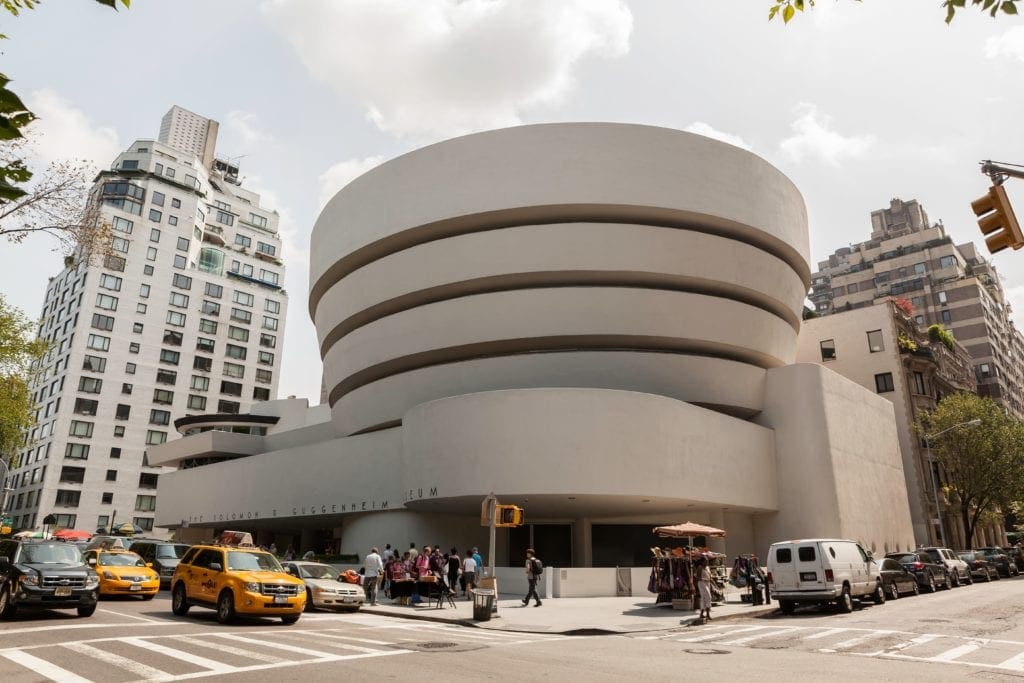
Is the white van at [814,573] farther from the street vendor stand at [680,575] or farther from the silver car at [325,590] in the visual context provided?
the silver car at [325,590]

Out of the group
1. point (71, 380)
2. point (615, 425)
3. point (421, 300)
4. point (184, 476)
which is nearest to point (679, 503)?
point (615, 425)

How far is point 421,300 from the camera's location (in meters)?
36.5

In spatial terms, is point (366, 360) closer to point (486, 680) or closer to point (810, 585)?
point (810, 585)

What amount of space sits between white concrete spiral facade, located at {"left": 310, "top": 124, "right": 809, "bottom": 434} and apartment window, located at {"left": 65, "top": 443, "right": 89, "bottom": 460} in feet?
166

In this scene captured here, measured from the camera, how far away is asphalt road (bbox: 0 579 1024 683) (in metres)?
9.27

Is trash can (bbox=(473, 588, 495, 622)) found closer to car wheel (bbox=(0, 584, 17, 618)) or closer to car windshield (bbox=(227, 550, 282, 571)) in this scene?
car windshield (bbox=(227, 550, 282, 571))

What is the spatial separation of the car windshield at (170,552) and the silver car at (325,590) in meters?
7.09

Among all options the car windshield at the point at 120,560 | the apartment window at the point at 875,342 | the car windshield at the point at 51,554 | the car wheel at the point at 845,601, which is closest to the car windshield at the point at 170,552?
the car windshield at the point at 120,560

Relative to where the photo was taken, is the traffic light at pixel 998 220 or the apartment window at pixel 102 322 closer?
the traffic light at pixel 998 220

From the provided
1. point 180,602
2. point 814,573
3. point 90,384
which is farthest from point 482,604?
point 90,384

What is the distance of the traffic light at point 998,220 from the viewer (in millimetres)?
7672

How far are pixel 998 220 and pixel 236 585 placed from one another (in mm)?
15436

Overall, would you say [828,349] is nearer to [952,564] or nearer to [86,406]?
[952,564]

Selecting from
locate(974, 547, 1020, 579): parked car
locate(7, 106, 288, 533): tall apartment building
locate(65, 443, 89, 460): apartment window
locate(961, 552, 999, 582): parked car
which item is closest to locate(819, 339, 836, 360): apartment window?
locate(974, 547, 1020, 579): parked car
